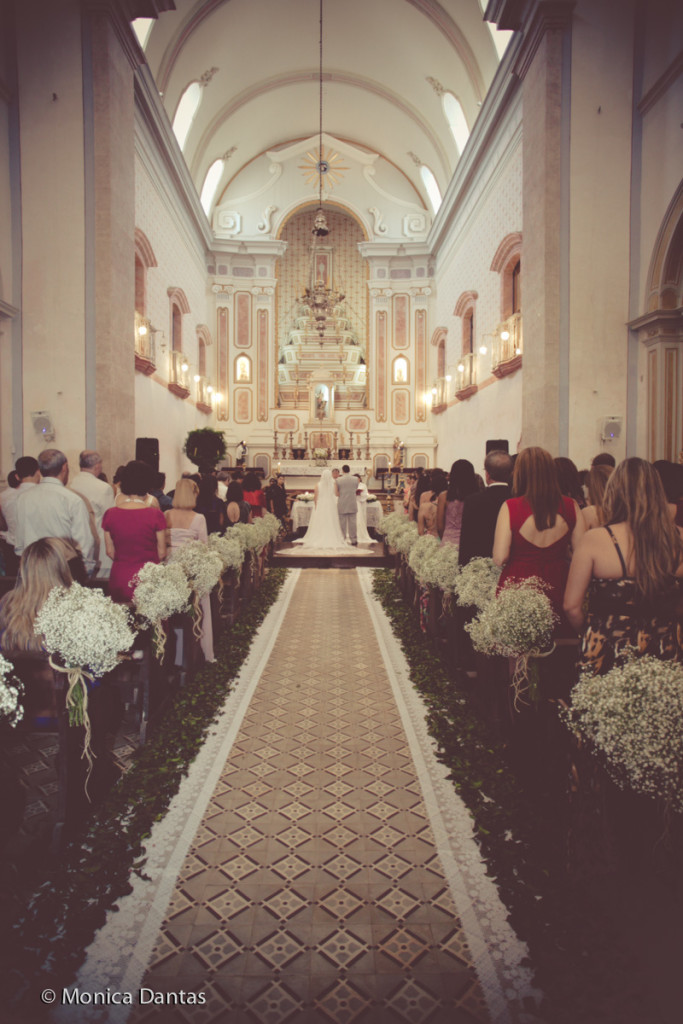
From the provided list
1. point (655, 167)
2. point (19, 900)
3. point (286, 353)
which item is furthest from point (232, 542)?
point (286, 353)

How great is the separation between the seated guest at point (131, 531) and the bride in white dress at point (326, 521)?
9.58m

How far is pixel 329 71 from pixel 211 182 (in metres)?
5.24

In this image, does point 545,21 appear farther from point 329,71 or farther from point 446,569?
point 329,71

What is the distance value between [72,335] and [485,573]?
8.54m

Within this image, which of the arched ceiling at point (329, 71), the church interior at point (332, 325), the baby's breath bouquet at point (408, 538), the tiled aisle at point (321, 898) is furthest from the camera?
the arched ceiling at point (329, 71)

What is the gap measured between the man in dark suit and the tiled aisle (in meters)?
1.47

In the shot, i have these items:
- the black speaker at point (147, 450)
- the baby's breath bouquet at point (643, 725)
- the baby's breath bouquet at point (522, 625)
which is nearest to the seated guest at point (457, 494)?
the baby's breath bouquet at point (522, 625)

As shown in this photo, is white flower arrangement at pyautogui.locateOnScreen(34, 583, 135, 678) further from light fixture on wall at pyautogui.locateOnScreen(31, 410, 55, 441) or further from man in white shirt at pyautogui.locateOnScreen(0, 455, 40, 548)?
light fixture on wall at pyautogui.locateOnScreen(31, 410, 55, 441)

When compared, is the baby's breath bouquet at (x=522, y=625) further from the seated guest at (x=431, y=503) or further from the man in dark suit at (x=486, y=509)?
the seated guest at (x=431, y=503)

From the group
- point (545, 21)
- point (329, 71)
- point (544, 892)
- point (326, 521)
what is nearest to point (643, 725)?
point (544, 892)

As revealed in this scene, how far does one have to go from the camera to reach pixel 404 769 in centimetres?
417

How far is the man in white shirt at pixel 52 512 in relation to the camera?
4.96 m

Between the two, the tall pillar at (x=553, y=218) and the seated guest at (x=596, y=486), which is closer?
the seated guest at (x=596, y=486)

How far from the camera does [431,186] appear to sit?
22.6m
